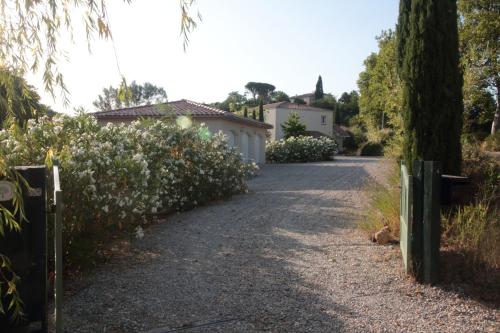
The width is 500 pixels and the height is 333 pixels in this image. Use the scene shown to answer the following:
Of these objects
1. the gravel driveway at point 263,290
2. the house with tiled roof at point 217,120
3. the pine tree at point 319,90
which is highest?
the pine tree at point 319,90

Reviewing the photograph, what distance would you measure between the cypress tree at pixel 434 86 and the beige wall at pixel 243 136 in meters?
13.3

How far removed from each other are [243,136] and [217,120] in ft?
13.3

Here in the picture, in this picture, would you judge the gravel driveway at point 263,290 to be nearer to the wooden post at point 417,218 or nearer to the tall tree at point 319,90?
the wooden post at point 417,218

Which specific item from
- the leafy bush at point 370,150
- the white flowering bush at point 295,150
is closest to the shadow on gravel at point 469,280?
the white flowering bush at point 295,150

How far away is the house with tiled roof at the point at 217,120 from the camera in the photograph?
844 inches

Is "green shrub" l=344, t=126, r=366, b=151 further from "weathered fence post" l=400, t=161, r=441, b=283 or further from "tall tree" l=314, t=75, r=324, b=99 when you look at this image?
"weathered fence post" l=400, t=161, r=441, b=283

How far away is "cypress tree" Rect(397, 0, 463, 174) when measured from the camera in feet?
23.5

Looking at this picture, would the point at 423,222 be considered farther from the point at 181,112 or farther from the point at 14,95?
the point at 181,112

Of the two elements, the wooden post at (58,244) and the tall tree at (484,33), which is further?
the tall tree at (484,33)

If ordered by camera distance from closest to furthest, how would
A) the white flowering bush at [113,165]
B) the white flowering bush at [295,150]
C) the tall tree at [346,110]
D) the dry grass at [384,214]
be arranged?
the white flowering bush at [113,165]
the dry grass at [384,214]
the white flowering bush at [295,150]
the tall tree at [346,110]

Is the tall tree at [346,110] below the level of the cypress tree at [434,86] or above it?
above

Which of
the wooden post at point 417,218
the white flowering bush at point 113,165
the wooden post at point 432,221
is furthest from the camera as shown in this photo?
the white flowering bush at point 113,165

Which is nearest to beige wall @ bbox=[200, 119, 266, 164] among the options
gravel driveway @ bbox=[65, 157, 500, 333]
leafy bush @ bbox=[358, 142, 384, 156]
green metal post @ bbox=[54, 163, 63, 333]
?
gravel driveway @ bbox=[65, 157, 500, 333]

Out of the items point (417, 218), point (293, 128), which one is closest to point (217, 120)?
point (417, 218)
